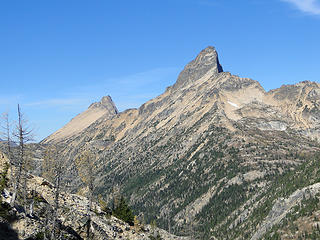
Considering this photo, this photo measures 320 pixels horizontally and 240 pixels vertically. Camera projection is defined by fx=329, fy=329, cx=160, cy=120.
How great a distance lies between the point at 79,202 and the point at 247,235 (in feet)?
400

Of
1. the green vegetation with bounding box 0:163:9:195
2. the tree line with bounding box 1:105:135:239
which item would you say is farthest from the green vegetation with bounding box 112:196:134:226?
the green vegetation with bounding box 0:163:9:195

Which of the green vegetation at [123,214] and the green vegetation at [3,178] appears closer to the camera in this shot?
the green vegetation at [3,178]

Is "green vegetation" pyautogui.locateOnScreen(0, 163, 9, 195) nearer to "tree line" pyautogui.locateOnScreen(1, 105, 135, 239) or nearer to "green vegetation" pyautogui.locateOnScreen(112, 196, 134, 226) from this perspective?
"tree line" pyautogui.locateOnScreen(1, 105, 135, 239)

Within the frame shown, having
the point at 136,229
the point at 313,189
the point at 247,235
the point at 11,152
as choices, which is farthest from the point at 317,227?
the point at 11,152

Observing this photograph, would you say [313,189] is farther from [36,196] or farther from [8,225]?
[8,225]

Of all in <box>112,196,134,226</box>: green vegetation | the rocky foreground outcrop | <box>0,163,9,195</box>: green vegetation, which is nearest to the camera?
the rocky foreground outcrop

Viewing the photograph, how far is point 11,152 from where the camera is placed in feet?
165

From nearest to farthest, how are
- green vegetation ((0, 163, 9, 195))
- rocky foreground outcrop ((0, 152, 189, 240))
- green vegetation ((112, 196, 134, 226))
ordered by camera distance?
rocky foreground outcrop ((0, 152, 189, 240))
green vegetation ((0, 163, 9, 195))
green vegetation ((112, 196, 134, 226))

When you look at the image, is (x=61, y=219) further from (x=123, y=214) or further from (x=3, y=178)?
(x=123, y=214)

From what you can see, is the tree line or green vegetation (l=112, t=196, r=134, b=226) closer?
the tree line

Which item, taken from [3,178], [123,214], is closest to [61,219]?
[3,178]

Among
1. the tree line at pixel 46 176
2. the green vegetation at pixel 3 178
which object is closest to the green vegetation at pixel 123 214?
the tree line at pixel 46 176

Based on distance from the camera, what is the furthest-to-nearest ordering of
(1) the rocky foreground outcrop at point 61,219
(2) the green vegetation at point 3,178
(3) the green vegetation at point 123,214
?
(3) the green vegetation at point 123,214 → (2) the green vegetation at point 3,178 → (1) the rocky foreground outcrop at point 61,219

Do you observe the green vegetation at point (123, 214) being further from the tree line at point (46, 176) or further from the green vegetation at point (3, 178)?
the green vegetation at point (3, 178)
